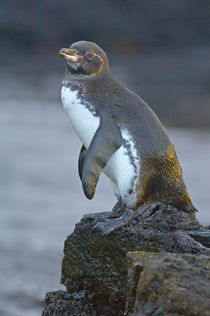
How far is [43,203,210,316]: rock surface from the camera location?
398 centimetres

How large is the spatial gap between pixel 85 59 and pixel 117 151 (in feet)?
1.97

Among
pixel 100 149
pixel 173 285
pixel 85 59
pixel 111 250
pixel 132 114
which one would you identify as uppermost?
pixel 85 59

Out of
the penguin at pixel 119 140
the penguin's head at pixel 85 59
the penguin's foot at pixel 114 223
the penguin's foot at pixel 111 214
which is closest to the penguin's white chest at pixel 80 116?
the penguin at pixel 119 140

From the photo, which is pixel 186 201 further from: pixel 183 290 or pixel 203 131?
pixel 203 131

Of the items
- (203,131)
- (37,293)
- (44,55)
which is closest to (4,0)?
(44,55)

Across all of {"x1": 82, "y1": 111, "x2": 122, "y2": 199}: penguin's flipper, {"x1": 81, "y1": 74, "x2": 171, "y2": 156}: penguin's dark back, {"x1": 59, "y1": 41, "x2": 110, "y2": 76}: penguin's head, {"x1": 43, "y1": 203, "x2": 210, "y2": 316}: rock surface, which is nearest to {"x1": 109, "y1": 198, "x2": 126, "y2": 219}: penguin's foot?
{"x1": 43, "y1": 203, "x2": 210, "y2": 316}: rock surface

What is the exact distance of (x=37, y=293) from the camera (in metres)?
7.40

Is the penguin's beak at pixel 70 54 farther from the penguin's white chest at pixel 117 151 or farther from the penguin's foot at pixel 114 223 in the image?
the penguin's foot at pixel 114 223

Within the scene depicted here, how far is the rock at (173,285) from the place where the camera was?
107 inches

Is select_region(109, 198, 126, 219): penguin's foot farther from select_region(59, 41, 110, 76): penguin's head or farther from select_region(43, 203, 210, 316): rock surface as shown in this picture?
select_region(59, 41, 110, 76): penguin's head

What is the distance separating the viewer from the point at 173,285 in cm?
279

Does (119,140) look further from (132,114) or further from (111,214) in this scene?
(111,214)

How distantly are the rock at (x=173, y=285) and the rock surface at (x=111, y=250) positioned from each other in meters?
0.80

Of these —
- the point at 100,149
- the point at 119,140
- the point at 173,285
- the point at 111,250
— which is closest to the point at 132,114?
the point at 119,140
